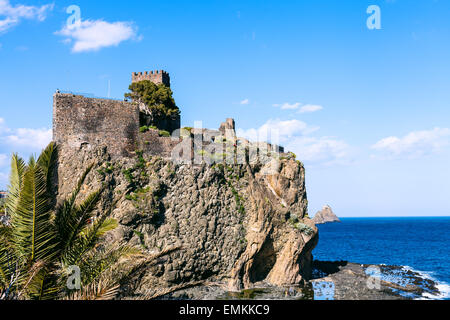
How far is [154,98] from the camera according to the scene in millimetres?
41062

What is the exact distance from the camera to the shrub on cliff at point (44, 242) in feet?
26.8

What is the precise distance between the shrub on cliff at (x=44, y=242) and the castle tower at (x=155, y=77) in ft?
119

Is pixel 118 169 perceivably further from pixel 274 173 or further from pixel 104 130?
pixel 274 173

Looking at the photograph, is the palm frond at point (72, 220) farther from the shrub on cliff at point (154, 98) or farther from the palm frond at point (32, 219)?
the shrub on cliff at point (154, 98)

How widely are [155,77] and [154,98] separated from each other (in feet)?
17.3

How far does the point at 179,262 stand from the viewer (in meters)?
32.6

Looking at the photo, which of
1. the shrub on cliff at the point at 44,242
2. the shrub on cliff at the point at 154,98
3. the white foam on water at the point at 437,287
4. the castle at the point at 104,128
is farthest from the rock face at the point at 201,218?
the shrub on cliff at the point at 44,242

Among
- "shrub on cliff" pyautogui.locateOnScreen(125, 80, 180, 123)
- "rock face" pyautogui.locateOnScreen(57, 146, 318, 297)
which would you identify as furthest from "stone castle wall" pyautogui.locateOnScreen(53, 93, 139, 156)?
"shrub on cliff" pyautogui.locateOnScreen(125, 80, 180, 123)

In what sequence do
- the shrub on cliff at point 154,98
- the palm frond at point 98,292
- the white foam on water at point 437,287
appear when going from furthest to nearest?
the shrub on cliff at point 154,98
the white foam on water at point 437,287
the palm frond at point 98,292

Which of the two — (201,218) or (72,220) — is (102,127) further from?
(72,220)

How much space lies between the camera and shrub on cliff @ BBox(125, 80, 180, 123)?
4103 cm

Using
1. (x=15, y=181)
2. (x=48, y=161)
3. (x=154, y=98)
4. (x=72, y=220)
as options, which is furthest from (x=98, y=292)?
(x=154, y=98)

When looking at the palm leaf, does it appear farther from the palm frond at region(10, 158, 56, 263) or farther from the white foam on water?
the white foam on water
